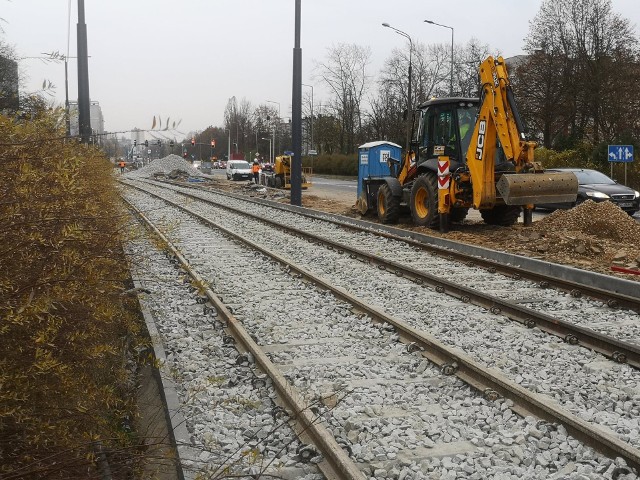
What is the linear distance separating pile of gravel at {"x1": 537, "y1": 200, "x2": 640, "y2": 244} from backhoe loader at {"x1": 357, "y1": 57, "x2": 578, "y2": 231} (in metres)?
0.56

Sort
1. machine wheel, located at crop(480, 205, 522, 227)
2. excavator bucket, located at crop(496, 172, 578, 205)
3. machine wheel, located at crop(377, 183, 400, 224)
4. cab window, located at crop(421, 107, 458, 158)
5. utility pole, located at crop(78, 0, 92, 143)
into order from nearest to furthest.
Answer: excavator bucket, located at crop(496, 172, 578, 205)
cab window, located at crop(421, 107, 458, 158)
machine wheel, located at crop(480, 205, 522, 227)
utility pole, located at crop(78, 0, 92, 143)
machine wheel, located at crop(377, 183, 400, 224)

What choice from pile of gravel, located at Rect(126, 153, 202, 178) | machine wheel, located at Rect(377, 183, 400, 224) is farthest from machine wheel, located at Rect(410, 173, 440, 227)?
pile of gravel, located at Rect(126, 153, 202, 178)

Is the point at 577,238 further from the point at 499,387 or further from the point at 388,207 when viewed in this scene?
the point at 499,387

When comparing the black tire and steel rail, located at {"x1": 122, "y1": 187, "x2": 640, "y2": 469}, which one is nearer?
steel rail, located at {"x1": 122, "y1": 187, "x2": 640, "y2": 469}

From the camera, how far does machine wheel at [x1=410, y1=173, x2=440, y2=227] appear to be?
15680mm

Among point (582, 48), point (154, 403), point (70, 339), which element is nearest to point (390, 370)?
point (154, 403)

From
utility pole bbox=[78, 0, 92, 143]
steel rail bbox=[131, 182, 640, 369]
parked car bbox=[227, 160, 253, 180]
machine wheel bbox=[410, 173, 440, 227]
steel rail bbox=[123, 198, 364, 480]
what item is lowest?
steel rail bbox=[123, 198, 364, 480]

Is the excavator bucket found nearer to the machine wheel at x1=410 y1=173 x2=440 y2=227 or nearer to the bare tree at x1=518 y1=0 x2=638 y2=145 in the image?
the machine wheel at x1=410 y1=173 x2=440 y2=227

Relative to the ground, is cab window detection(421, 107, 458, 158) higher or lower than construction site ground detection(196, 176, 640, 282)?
higher

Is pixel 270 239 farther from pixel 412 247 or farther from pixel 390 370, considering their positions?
pixel 390 370

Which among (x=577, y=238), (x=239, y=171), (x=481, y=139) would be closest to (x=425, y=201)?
(x=481, y=139)

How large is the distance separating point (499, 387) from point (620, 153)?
71.2ft

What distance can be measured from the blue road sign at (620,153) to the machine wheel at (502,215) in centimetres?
971

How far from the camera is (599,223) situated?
45.2 feet
